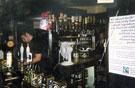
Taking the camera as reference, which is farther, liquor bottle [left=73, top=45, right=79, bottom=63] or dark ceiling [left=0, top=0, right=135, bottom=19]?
liquor bottle [left=73, top=45, right=79, bottom=63]

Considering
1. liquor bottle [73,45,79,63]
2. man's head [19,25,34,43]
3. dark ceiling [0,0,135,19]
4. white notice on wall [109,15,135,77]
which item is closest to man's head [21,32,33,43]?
man's head [19,25,34,43]

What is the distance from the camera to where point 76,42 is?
1.07 metres

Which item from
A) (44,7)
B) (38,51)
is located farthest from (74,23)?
(38,51)

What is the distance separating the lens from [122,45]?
0.90 meters

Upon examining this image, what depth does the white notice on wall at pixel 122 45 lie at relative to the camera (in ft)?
2.85

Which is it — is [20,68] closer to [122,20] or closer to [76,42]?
[76,42]

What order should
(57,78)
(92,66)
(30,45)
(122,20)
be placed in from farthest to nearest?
(30,45), (57,78), (92,66), (122,20)

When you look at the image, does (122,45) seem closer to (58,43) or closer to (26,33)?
(58,43)

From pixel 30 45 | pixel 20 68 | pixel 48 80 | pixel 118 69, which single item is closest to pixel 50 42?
pixel 30 45

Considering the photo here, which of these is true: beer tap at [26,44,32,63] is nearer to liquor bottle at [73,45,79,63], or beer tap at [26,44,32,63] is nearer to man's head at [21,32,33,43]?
man's head at [21,32,33,43]

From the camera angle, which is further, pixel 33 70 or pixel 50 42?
pixel 33 70

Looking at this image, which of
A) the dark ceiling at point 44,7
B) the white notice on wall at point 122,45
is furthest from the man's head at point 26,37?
the white notice on wall at point 122,45

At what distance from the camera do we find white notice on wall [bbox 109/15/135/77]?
87 cm

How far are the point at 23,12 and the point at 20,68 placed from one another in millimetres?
572
